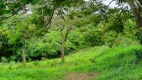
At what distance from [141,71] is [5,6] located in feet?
29.7

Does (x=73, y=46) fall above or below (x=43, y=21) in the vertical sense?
below

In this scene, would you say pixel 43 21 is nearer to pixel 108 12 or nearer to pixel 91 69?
pixel 108 12

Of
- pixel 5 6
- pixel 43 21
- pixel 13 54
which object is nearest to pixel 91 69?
pixel 43 21

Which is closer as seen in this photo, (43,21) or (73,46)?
(43,21)

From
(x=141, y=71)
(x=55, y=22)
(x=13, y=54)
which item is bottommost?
(x=13, y=54)

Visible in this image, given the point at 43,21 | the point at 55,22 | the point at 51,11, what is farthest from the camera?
the point at 55,22

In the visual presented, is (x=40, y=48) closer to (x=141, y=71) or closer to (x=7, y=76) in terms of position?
(x=7, y=76)

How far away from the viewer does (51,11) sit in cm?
998

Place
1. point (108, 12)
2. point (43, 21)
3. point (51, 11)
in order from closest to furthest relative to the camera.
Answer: point (51, 11) < point (43, 21) < point (108, 12)

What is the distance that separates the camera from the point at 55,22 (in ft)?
61.6

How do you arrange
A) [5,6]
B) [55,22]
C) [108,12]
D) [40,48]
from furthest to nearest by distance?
[40,48]
[55,22]
[108,12]
[5,6]

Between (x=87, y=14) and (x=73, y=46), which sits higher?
(x=87, y=14)

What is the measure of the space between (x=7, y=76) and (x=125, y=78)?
557cm

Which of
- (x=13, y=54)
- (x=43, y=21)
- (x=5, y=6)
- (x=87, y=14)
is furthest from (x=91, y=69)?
(x=13, y=54)
